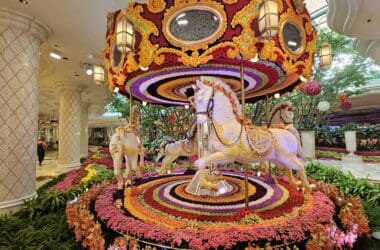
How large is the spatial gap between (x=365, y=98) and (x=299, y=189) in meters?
15.4

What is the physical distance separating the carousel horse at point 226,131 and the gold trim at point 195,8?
1.55ft

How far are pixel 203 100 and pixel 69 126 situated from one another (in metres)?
8.70

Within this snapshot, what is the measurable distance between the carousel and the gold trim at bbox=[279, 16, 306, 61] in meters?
0.01

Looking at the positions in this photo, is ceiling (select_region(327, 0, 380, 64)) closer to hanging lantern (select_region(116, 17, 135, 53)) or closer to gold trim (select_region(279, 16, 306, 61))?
gold trim (select_region(279, 16, 306, 61))

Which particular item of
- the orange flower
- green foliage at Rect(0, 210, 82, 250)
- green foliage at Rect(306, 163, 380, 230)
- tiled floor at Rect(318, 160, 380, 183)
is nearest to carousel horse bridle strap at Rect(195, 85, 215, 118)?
green foliage at Rect(0, 210, 82, 250)

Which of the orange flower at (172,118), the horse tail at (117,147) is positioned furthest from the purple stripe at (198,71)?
the orange flower at (172,118)

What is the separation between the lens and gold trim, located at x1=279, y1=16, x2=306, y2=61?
2588 millimetres

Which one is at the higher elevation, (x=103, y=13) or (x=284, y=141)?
(x=103, y=13)

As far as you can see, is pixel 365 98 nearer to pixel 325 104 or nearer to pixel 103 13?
pixel 325 104

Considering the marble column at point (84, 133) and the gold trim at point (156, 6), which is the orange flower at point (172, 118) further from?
the marble column at point (84, 133)

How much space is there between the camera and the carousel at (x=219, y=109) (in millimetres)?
2275

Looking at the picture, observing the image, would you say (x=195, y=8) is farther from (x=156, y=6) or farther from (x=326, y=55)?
(x=326, y=55)

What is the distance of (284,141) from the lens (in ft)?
10.4

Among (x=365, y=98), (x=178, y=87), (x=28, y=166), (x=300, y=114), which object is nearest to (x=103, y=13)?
(x=178, y=87)
